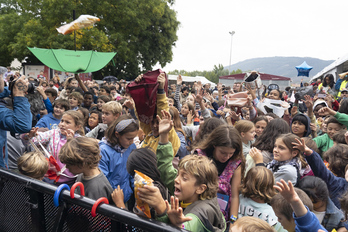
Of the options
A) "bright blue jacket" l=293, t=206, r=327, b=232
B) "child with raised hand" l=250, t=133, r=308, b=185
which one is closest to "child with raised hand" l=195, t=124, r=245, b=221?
"child with raised hand" l=250, t=133, r=308, b=185

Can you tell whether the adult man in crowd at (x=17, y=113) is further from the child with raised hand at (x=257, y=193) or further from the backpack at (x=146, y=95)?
the child with raised hand at (x=257, y=193)

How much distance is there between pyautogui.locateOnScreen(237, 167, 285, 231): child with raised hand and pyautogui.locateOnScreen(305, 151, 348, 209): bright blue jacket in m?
0.50

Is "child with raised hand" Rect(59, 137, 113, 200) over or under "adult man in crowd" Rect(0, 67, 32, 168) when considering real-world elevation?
under

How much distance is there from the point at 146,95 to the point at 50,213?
1302 millimetres

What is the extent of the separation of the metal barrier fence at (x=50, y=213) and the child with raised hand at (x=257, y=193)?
144 centimetres

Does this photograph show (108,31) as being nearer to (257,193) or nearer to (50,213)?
(257,193)

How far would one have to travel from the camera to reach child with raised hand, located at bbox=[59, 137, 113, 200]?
89.5 inches

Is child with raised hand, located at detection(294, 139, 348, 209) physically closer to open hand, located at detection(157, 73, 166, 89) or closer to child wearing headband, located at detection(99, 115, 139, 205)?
open hand, located at detection(157, 73, 166, 89)

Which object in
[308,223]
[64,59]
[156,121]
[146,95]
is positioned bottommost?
[308,223]

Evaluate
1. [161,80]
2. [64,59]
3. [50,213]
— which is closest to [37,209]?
[50,213]

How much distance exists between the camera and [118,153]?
2.95 metres

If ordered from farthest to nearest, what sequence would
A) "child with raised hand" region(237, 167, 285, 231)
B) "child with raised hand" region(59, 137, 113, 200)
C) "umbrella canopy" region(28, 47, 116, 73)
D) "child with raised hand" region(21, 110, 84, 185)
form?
"umbrella canopy" region(28, 47, 116, 73)
"child with raised hand" region(21, 110, 84, 185)
"child with raised hand" region(237, 167, 285, 231)
"child with raised hand" region(59, 137, 113, 200)

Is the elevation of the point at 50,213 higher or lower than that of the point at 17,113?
lower

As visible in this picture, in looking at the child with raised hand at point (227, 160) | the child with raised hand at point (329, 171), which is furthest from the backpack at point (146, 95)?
the child with raised hand at point (329, 171)
